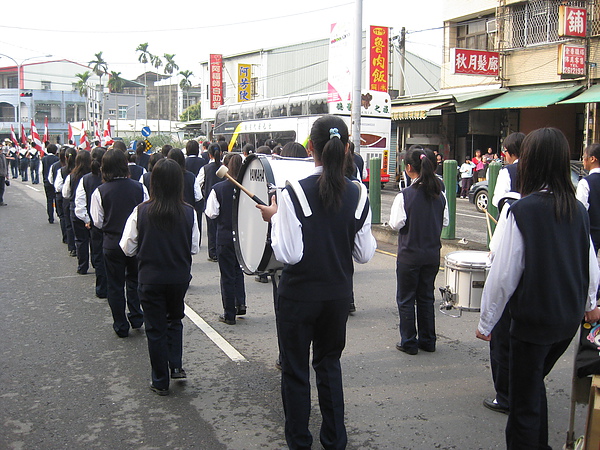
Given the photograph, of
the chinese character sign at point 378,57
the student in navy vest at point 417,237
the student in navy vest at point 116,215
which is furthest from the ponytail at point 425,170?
the chinese character sign at point 378,57

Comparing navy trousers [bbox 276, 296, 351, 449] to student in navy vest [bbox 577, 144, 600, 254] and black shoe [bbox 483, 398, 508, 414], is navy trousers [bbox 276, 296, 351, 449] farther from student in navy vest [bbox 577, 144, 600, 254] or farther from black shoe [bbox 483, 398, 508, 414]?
student in navy vest [bbox 577, 144, 600, 254]

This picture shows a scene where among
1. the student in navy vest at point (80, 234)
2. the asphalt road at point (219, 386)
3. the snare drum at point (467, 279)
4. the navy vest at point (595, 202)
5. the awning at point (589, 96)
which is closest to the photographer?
the asphalt road at point (219, 386)

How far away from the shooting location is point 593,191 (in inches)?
244

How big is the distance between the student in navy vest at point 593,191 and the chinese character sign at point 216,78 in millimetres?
42009

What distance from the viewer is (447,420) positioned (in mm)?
4297

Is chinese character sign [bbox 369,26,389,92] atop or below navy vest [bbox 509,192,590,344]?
atop

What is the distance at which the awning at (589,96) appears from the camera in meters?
17.0

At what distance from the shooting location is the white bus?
899 inches

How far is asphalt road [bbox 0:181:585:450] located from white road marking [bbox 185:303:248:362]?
0.07ft

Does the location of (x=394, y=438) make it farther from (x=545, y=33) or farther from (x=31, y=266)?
(x=545, y=33)

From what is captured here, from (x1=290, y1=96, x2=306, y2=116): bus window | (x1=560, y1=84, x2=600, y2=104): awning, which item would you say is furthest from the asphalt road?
(x1=290, y1=96, x2=306, y2=116): bus window

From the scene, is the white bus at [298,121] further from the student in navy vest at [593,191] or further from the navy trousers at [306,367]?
the navy trousers at [306,367]

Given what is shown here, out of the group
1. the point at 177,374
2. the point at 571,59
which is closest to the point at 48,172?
the point at 177,374

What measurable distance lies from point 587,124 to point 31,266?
643 inches
